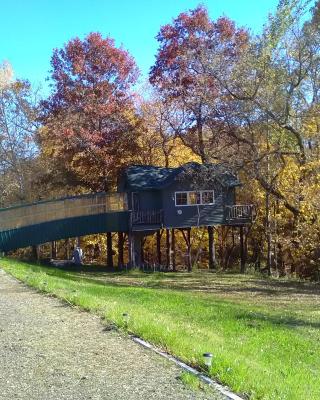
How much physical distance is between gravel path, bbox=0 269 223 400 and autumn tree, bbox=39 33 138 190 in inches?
1122

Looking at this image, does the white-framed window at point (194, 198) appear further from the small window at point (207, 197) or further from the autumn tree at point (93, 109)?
the autumn tree at point (93, 109)

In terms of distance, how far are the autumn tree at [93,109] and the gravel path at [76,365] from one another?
2849 cm

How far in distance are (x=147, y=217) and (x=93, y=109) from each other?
28.1 feet

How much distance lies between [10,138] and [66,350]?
37.2 m

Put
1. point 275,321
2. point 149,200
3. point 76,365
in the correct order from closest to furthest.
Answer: point 76,365
point 275,321
point 149,200

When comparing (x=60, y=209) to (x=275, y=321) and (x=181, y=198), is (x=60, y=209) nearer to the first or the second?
(x=181, y=198)

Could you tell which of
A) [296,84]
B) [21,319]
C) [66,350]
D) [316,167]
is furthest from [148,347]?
[316,167]

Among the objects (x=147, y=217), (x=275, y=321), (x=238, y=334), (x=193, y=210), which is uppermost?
(x=193, y=210)

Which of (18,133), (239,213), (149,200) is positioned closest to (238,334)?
(149,200)

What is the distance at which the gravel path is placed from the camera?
4.95 meters

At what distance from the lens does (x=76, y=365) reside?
5.85m

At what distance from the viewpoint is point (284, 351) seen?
28.6 ft

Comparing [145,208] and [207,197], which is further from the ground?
[207,197]

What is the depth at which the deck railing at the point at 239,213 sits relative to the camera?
118 feet
